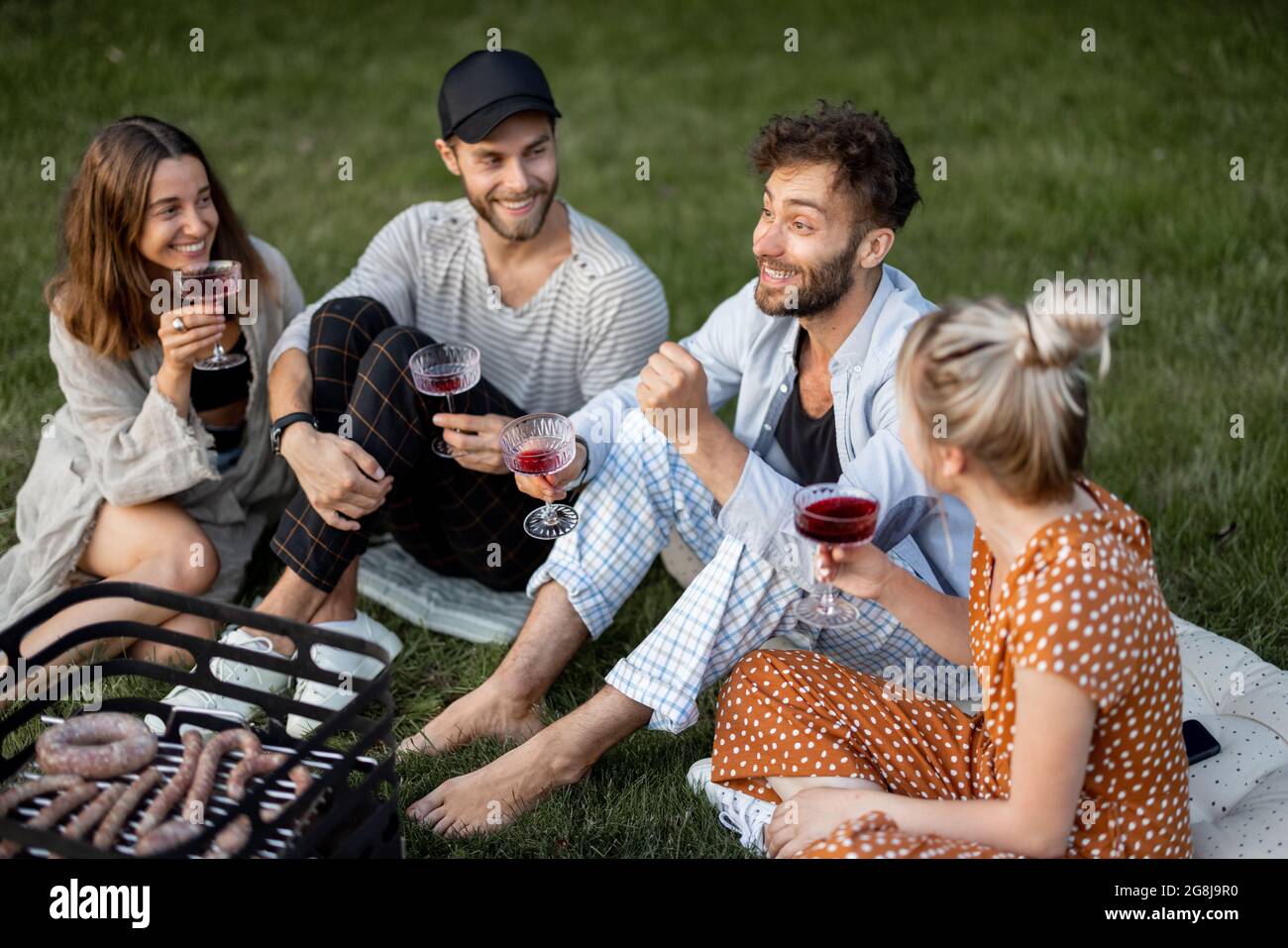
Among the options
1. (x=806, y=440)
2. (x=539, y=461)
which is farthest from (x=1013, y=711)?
(x=539, y=461)

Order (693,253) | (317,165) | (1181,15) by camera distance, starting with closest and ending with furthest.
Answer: (693,253), (317,165), (1181,15)

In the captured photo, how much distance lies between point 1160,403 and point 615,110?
15.6 feet

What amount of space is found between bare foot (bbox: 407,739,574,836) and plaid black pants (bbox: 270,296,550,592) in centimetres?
86

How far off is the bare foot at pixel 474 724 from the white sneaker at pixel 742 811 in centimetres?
61

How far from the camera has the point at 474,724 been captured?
153 inches

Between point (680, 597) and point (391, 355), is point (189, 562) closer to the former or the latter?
point (391, 355)

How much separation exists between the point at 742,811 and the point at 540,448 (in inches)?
43.9

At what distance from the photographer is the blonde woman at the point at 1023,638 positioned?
2.59 m

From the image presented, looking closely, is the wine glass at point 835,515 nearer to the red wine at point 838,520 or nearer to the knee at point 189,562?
the red wine at point 838,520

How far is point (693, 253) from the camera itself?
7.24 metres

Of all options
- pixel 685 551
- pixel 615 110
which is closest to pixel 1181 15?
pixel 615 110

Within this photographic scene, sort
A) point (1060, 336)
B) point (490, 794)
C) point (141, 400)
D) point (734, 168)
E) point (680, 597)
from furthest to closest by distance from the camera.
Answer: point (734, 168), point (141, 400), point (680, 597), point (490, 794), point (1060, 336)

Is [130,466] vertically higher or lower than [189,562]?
higher
